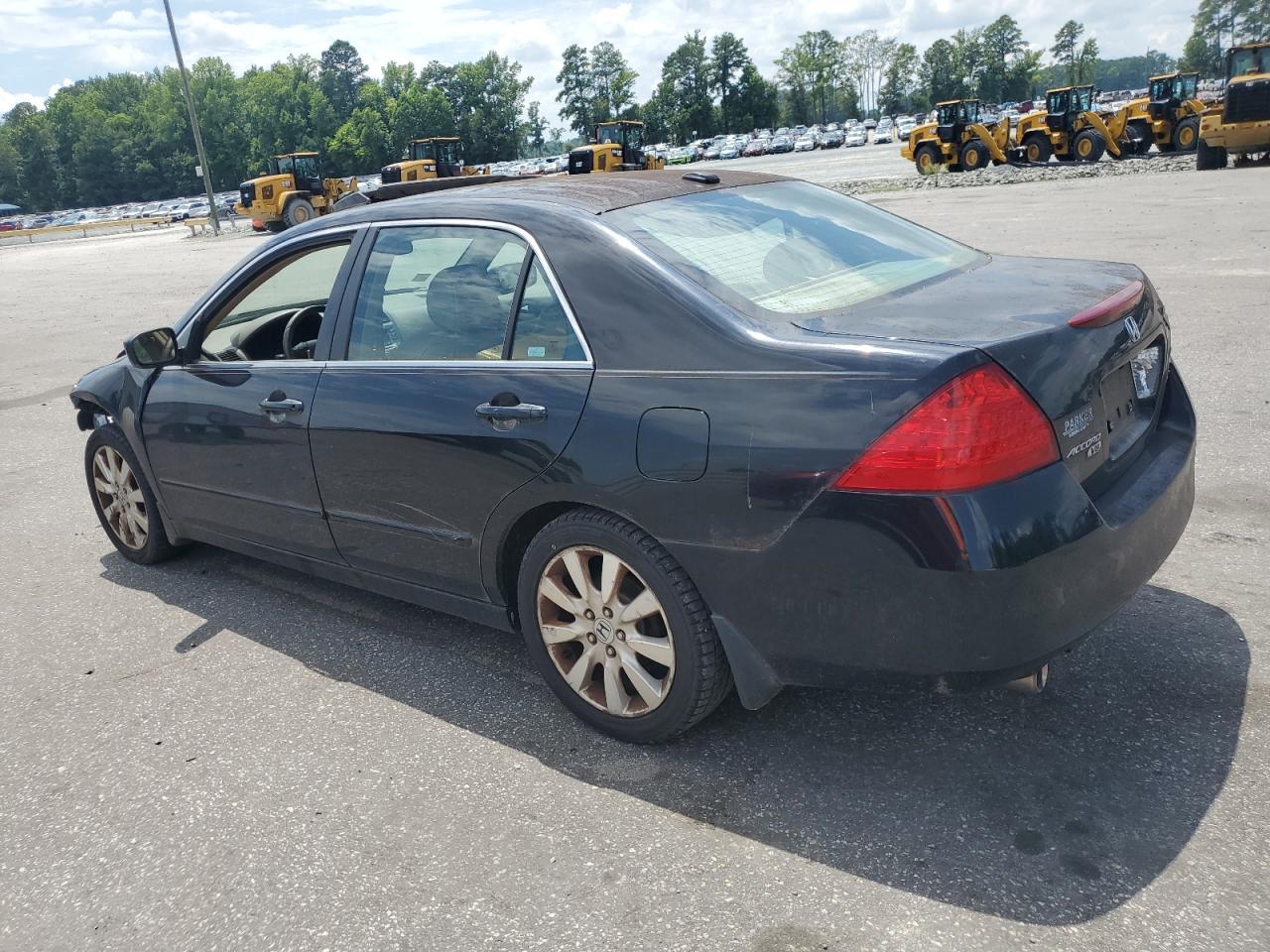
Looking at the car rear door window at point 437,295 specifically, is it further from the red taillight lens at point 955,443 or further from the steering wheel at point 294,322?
the red taillight lens at point 955,443

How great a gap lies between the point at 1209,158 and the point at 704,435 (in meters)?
26.7

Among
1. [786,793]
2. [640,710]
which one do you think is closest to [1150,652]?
[786,793]

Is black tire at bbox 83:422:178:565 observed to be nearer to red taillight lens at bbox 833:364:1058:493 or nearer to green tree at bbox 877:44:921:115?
red taillight lens at bbox 833:364:1058:493

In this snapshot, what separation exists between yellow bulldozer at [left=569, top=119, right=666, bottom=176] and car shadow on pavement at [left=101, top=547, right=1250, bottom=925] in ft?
114

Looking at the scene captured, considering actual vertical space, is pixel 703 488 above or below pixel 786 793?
above

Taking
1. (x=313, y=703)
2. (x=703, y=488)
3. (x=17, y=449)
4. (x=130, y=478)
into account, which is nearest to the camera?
(x=703, y=488)

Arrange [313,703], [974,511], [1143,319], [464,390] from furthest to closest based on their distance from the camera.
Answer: [313,703], [464,390], [1143,319], [974,511]

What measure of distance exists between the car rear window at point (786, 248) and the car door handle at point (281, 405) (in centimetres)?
136

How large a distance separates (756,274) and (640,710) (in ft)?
4.29

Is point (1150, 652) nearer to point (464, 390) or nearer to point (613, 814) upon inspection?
point (613, 814)

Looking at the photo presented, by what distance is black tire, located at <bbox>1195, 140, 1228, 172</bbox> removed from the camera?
24609 millimetres

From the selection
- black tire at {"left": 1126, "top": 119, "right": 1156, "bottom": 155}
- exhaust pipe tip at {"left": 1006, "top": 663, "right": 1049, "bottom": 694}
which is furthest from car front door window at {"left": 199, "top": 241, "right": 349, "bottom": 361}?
black tire at {"left": 1126, "top": 119, "right": 1156, "bottom": 155}

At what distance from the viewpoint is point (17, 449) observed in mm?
7863

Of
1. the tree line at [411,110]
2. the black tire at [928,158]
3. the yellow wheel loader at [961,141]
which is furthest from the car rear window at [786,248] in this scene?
the tree line at [411,110]
